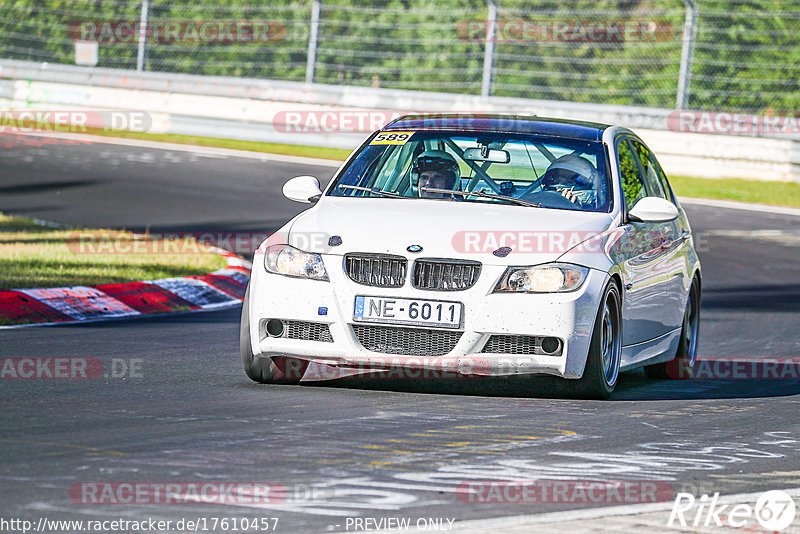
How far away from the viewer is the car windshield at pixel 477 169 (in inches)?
337

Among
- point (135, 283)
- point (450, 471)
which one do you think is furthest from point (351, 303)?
point (135, 283)

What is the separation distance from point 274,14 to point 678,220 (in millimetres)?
36401

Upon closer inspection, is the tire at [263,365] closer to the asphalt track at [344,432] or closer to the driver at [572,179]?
the asphalt track at [344,432]

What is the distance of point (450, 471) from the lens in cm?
579

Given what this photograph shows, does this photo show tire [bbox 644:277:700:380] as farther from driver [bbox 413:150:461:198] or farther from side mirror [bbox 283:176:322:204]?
side mirror [bbox 283:176:322:204]

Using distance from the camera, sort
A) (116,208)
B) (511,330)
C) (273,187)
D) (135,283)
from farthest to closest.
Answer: (273,187) < (116,208) < (135,283) < (511,330)

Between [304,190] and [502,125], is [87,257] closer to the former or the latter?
[304,190]

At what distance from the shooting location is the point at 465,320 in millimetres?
7473

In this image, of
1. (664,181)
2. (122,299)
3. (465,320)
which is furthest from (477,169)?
(122,299)

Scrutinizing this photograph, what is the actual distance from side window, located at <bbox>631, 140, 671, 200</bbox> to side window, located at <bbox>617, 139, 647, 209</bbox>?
0.56ft

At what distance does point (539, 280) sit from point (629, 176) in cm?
179

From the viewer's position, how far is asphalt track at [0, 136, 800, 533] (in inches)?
207

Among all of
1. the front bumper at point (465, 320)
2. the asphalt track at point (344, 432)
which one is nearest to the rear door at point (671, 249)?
the asphalt track at point (344, 432)

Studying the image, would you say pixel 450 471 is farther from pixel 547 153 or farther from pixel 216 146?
pixel 216 146
